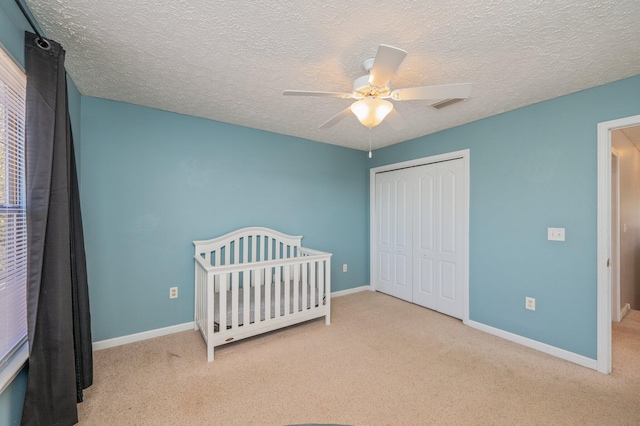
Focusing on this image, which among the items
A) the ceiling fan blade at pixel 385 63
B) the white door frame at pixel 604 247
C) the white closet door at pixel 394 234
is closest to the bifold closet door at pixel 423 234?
the white closet door at pixel 394 234

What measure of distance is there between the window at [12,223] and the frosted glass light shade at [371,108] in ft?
5.78

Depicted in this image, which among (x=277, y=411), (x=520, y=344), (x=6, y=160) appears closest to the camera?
(x=6, y=160)

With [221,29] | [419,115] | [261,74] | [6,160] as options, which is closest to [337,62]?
[261,74]

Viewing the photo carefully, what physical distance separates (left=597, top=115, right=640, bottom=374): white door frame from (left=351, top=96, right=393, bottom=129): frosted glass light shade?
1863 mm

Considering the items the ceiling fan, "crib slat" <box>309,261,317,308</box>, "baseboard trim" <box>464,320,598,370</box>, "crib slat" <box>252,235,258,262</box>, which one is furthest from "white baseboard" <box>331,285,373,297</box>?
the ceiling fan

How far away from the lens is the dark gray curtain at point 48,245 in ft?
4.17

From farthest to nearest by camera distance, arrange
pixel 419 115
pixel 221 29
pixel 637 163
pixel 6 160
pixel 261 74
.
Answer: pixel 637 163, pixel 419 115, pixel 261 74, pixel 221 29, pixel 6 160

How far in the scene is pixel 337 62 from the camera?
5.69 ft

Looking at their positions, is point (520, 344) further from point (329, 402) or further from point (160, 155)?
point (160, 155)

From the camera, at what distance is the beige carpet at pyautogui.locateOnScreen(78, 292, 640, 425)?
1604 millimetres

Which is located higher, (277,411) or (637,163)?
(637,163)

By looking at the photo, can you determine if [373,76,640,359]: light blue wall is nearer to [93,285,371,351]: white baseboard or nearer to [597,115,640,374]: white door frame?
[597,115,640,374]: white door frame

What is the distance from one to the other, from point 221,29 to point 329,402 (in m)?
2.41

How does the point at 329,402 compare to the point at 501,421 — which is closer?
the point at 501,421
